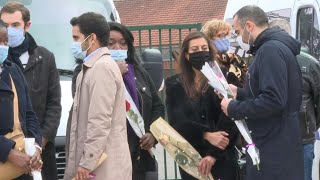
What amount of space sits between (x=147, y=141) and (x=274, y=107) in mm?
1332

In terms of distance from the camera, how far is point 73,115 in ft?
15.8

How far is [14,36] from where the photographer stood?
545cm

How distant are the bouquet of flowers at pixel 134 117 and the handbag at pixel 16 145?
113cm

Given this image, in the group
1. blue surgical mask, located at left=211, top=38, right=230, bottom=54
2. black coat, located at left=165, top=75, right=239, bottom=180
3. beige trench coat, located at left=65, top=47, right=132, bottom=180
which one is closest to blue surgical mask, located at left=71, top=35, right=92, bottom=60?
beige trench coat, located at left=65, top=47, right=132, bottom=180

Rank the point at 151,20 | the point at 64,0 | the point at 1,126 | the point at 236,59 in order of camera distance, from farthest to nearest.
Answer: the point at 151,20
the point at 64,0
the point at 236,59
the point at 1,126

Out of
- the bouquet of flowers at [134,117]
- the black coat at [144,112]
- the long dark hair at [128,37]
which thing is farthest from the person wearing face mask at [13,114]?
the long dark hair at [128,37]

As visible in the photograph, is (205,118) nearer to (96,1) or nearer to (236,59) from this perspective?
(236,59)

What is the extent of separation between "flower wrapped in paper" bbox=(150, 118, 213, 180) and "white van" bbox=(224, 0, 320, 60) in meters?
2.98

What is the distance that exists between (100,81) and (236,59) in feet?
6.61

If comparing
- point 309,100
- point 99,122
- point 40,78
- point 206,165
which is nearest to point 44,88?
point 40,78

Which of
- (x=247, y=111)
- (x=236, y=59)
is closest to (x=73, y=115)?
(x=247, y=111)

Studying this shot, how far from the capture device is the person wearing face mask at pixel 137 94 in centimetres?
562

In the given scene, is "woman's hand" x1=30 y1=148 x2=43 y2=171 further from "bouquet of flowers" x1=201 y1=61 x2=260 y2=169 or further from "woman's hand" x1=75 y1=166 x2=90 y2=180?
"bouquet of flowers" x1=201 y1=61 x2=260 y2=169

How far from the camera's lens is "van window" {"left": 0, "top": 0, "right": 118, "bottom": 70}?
23.3 ft
